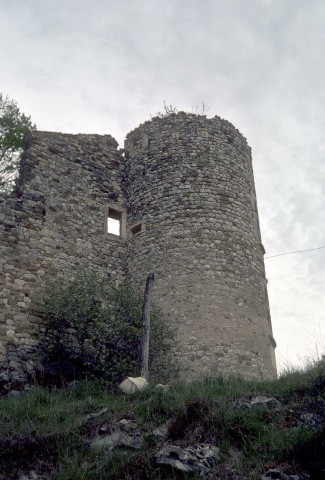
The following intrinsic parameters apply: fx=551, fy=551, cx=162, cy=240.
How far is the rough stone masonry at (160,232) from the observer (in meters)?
11.1

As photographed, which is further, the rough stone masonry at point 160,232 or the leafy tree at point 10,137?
the leafy tree at point 10,137

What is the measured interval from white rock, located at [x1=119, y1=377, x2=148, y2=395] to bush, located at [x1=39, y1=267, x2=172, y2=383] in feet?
2.37

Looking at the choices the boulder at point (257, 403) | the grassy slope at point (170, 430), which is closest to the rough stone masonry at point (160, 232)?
the grassy slope at point (170, 430)

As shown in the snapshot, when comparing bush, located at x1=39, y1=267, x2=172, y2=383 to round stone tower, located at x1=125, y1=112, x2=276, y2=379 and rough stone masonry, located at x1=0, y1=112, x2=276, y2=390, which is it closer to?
rough stone masonry, located at x1=0, y1=112, x2=276, y2=390

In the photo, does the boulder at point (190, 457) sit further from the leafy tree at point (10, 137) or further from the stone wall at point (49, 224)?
the leafy tree at point (10, 137)

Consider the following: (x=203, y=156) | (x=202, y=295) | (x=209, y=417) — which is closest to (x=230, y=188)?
(x=203, y=156)

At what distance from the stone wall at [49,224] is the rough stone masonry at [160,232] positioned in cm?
3

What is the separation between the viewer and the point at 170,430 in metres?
7.14

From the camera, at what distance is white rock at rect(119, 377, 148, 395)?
29.1 ft

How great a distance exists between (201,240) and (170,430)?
5.86 m

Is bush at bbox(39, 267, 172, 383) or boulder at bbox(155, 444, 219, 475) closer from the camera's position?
boulder at bbox(155, 444, 219, 475)

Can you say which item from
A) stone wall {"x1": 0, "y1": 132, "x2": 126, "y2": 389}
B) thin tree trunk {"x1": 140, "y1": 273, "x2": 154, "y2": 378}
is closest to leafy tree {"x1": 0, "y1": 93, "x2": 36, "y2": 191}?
stone wall {"x1": 0, "y1": 132, "x2": 126, "y2": 389}

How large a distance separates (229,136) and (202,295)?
4.75 m

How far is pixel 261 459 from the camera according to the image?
6324 mm
